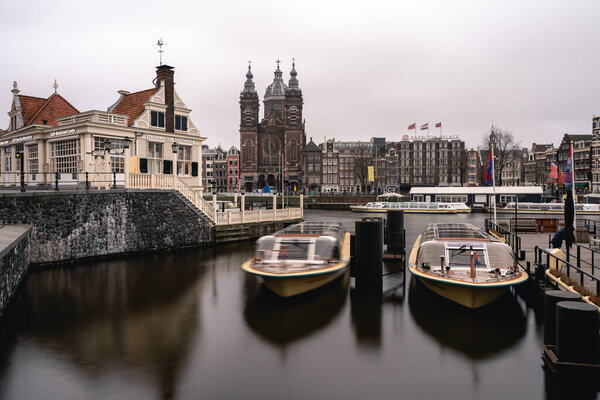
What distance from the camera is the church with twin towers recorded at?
121m

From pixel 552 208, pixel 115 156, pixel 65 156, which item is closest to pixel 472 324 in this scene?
pixel 115 156

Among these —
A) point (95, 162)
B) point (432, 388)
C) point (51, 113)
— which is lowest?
point (432, 388)

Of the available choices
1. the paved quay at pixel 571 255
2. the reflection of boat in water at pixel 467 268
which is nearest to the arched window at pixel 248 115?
the paved quay at pixel 571 255

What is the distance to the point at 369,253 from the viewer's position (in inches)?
712

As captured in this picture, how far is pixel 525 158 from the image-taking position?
128m

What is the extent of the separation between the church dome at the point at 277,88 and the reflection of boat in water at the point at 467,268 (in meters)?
124

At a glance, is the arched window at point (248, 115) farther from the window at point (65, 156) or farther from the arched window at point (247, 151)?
the window at point (65, 156)

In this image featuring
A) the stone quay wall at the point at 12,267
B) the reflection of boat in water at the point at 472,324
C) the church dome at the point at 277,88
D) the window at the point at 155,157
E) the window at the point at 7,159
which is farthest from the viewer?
the church dome at the point at 277,88

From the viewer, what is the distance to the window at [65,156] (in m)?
28.9

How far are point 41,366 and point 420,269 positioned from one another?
38.7 ft

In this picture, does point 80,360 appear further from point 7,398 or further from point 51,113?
point 51,113

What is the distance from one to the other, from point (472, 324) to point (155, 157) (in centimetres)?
2504

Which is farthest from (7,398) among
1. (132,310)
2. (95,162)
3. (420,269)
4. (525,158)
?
(525,158)

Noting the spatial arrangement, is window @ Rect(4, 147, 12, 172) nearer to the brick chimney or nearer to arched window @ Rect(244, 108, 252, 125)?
the brick chimney
